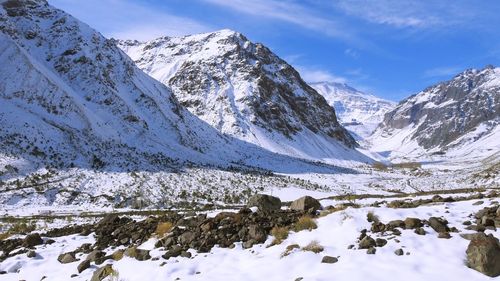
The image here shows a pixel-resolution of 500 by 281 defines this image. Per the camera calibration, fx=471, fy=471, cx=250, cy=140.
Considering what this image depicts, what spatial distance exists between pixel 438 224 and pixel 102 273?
875 centimetres

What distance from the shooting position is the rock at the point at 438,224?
11891 mm

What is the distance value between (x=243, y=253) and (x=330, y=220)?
2.77m

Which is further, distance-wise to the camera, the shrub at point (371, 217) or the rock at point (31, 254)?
the rock at point (31, 254)

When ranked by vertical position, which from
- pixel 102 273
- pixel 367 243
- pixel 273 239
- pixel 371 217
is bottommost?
pixel 102 273

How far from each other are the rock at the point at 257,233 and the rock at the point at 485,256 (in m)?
5.52

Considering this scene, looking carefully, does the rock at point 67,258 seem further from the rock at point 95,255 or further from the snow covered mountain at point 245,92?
the snow covered mountain at point 245,92

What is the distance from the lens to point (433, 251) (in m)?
10.8

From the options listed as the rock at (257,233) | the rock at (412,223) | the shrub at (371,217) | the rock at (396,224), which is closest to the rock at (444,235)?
the rock at (412,223)

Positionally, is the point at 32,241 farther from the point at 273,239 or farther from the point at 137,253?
the point at 273,239

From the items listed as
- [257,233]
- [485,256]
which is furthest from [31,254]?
[485,256]

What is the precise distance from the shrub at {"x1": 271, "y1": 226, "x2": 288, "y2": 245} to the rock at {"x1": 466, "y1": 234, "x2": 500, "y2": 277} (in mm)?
4885

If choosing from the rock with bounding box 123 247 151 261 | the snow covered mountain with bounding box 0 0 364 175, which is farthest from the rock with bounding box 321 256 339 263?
the snow covered mountain with bounding box 0 0 364 175

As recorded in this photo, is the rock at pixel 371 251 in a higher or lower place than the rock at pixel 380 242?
lower

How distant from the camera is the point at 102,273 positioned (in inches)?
482
